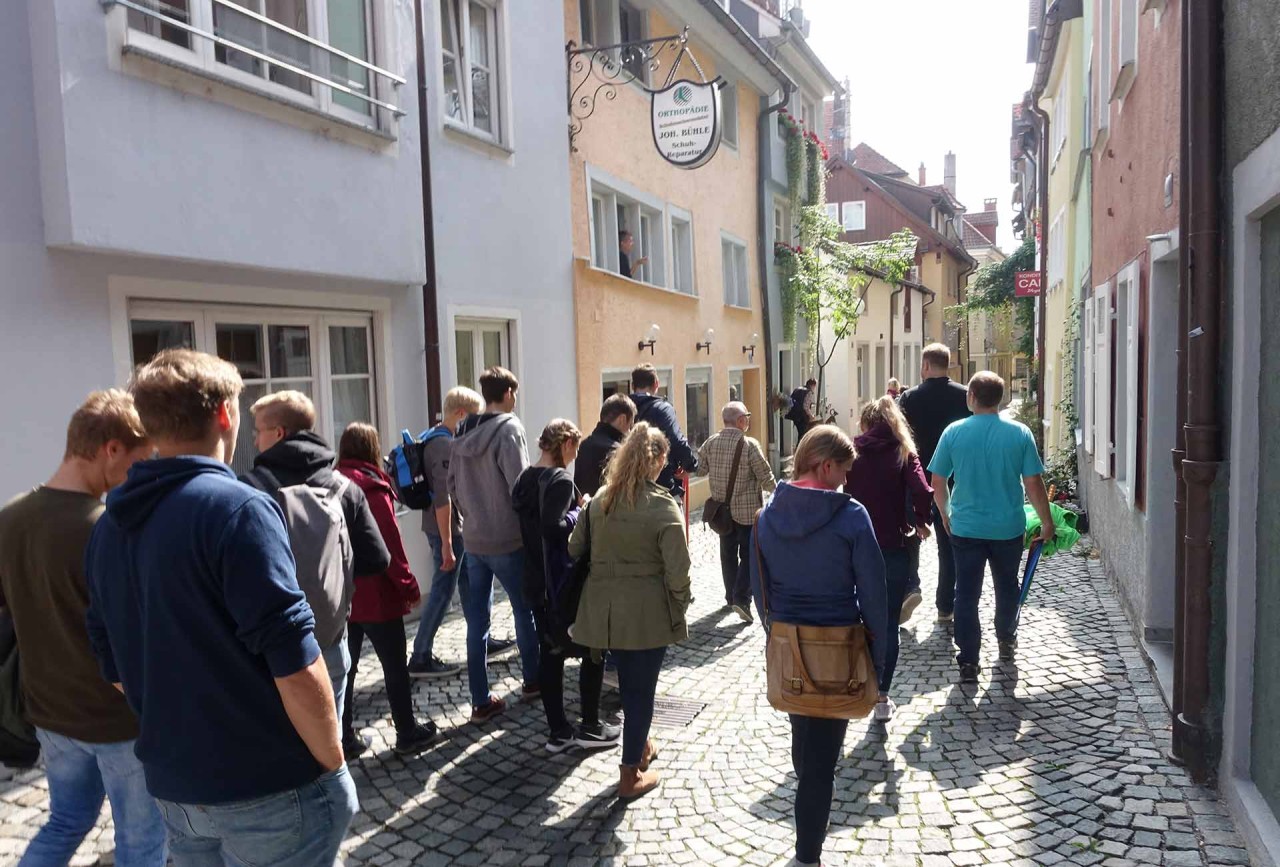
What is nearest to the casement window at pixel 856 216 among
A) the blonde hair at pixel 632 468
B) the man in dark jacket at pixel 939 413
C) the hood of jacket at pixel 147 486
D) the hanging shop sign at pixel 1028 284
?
the hanging shop sign at pixel 1028 284

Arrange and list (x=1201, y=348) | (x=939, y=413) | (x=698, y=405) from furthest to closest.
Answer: (x=698, y=405), (x=939, y=413), (x=1201, y=348)

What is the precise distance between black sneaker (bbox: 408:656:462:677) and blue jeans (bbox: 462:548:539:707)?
71 cm

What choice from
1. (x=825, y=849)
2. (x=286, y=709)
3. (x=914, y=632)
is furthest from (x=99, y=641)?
(x=914, y=632)

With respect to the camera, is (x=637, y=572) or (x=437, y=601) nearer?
(x=637, y=572)

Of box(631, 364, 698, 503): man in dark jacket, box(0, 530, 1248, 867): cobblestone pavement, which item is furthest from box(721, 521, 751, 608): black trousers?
box(0, 530, 1248, 867): cobblestone pavement

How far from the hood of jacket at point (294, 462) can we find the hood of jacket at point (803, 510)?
1768mm

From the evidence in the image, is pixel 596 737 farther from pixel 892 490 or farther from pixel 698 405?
pixel 698 405

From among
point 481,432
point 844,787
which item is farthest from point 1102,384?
point 481,432

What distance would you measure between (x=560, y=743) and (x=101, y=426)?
275 centimetres

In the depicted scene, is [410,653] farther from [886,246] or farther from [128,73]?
[886,246]

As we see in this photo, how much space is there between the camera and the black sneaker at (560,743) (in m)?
4.75

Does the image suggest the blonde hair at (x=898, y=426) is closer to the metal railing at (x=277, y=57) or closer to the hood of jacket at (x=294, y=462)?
the hood of jacket at (x=294, y=462)

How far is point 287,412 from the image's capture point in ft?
12.8

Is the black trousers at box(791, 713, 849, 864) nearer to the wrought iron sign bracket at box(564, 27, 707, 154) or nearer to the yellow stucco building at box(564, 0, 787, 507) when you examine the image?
the yellow stucco building at box(564, 0, 787, 507)
